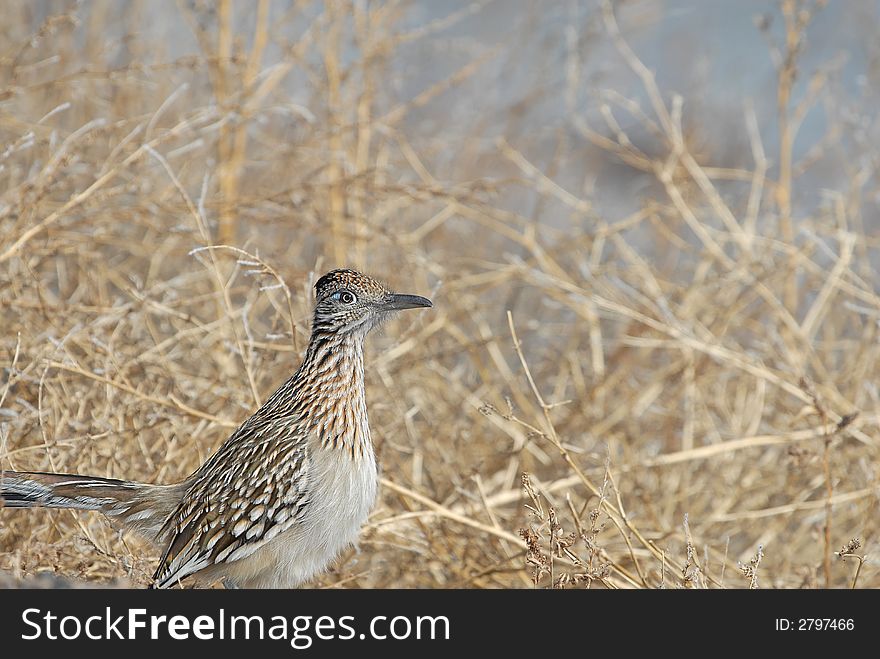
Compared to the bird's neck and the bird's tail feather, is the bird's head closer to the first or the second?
the bird's neck

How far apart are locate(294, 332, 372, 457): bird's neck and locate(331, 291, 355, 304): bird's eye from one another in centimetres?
12

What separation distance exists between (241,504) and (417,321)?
4.61 ft

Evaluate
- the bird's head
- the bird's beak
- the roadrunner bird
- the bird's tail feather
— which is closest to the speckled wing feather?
the roadrunner bird

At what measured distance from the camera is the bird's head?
13.2 feet

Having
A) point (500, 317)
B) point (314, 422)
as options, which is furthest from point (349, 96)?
point (314, 422)

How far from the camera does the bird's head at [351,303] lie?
402 cm

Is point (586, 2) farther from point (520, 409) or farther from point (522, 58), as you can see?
point (520, 409)

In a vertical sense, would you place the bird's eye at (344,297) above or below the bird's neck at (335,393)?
above

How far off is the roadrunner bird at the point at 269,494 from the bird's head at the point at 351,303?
0.03m

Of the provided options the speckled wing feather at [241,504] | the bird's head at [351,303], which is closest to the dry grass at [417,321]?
the bird's head at [351,303]

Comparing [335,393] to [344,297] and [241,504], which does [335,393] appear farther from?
[241,504]

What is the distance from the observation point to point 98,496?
149 inches

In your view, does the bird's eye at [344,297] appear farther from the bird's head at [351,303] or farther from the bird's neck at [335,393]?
the bird's neck at [335,393]

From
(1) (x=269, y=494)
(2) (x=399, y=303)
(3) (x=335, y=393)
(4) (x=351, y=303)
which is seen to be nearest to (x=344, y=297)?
(4) (x=351, y=303)
